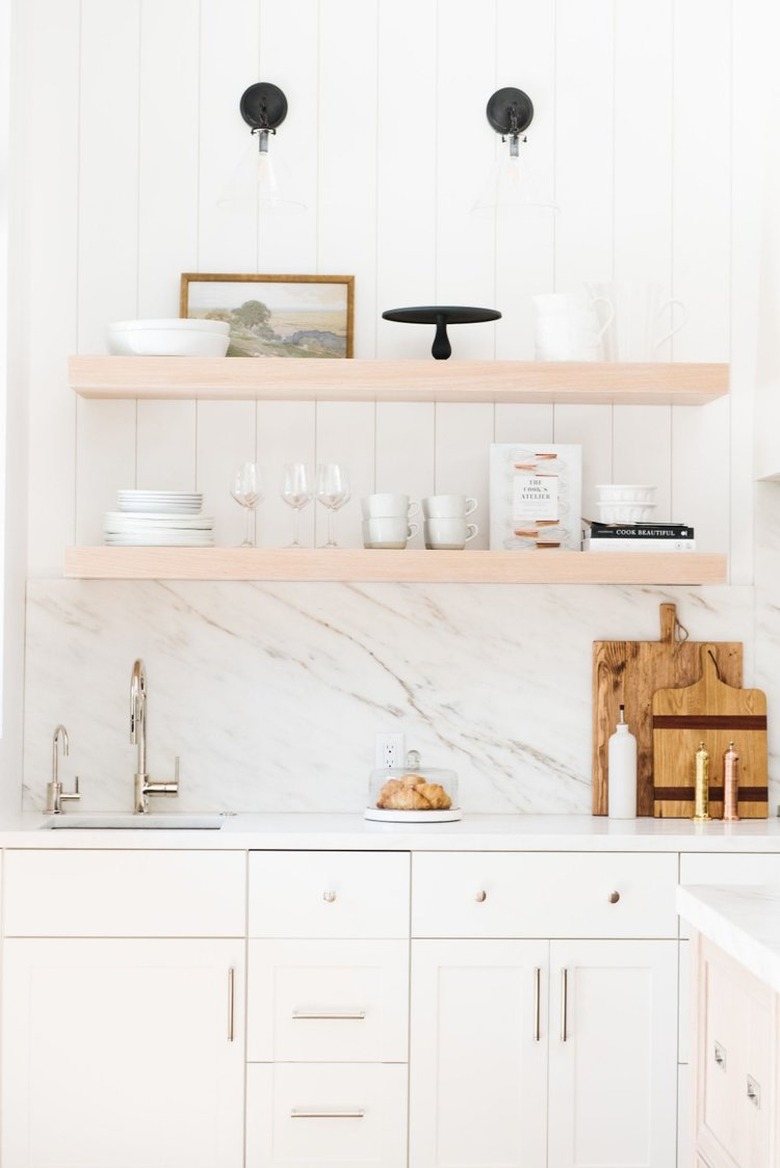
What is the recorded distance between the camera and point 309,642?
3.44 m

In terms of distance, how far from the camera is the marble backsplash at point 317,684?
3.42m

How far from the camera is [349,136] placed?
3.47m

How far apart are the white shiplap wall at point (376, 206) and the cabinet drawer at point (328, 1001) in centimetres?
102

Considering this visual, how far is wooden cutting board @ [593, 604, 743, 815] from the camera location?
11.3 feet

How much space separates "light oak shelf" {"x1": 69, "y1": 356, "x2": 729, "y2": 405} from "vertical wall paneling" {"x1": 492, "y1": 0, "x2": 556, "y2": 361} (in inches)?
11.5

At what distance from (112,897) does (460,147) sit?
1.98 m

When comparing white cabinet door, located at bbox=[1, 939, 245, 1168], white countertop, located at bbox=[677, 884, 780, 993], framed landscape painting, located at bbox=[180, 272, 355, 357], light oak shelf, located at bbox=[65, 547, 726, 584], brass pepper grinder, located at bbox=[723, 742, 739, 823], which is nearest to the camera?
white countertop, located at bbox=[677, 884, 780, 993]

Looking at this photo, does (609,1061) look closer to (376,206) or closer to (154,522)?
(154,522)

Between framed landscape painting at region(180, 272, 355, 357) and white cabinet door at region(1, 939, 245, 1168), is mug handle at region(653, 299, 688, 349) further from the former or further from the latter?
white cabinet door at region(1, 939, 245, 1168)

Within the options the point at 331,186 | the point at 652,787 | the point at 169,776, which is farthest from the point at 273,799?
the point at 331,186

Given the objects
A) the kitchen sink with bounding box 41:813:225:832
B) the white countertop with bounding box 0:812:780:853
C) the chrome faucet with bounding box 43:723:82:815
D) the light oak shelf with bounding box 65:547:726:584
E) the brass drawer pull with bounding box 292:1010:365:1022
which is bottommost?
the brass drawer pull with bounding box 292:1010:365:1022

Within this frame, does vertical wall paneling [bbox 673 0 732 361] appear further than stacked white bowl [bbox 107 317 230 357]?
Yes

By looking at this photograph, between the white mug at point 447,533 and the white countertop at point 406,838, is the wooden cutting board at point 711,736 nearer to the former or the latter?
the white countertop at point 406,838

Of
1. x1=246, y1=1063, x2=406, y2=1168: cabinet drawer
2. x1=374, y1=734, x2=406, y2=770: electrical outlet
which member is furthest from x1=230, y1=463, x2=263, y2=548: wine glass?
x1=246, y1=1063, x2=406, y2=1168: cabinet drawer
